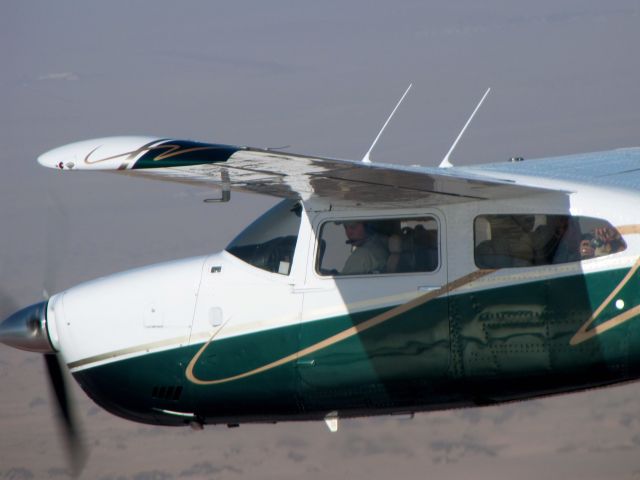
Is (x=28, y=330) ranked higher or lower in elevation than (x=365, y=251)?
lower

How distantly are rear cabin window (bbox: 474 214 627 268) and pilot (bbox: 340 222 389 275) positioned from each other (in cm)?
85

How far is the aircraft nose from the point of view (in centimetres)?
1116

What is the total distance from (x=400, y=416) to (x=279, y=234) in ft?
6.61

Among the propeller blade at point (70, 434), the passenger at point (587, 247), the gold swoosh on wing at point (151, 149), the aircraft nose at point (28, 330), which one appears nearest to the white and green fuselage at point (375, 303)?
the passenger at point (587, 247)

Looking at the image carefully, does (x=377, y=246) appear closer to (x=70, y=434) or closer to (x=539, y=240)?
(x=539, y=240)

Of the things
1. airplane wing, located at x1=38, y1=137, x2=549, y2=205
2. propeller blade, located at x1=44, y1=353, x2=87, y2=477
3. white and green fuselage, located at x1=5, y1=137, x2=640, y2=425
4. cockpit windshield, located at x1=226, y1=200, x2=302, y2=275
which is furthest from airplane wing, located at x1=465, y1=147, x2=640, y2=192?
propeller blade, located at x1=44, y1=353, x2=87, y2=477

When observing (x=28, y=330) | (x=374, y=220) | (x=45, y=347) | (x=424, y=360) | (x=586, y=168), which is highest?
(x=586, y=168)

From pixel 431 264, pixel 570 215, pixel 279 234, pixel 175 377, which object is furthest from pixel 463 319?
pixel 175 377

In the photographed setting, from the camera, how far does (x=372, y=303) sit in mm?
9734

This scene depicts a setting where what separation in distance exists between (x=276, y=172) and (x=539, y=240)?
2.35 meters

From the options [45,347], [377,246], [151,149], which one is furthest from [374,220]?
[45,347]

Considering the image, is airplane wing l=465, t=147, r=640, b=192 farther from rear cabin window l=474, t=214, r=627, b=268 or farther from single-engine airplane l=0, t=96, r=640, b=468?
rear cabin window l=474, t=214, r=627, b=268

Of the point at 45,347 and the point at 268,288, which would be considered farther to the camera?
the point at 45,347

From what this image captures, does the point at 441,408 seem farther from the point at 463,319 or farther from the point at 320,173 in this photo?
the point at 320,173
